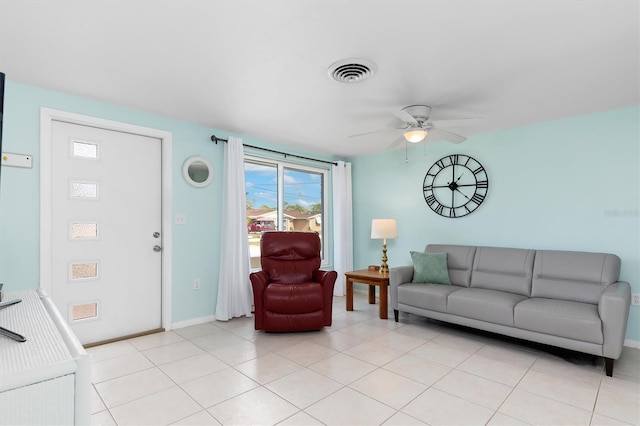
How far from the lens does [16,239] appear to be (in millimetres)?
2705

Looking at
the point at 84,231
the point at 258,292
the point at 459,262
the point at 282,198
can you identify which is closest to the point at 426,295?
the point at 459,262

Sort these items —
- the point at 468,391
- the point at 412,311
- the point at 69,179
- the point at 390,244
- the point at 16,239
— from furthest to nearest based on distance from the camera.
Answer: the point at 390,244 < the point at 412,311 < the point at 69,179 < the point at 16,239 < the point at 468,391

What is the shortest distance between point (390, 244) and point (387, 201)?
0.67 m

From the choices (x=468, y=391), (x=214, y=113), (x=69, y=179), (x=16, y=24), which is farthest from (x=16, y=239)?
(x=468, y=391)

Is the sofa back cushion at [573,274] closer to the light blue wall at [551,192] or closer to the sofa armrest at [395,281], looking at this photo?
the light blue wall at [551,192]

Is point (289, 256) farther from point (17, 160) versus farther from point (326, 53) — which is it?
point (17, 160)

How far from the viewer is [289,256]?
157 inches

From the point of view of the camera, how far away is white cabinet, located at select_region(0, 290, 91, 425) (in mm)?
583

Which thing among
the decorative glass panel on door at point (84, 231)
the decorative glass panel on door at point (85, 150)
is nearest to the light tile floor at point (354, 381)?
the decorative glass panel on door at point (84, 231)

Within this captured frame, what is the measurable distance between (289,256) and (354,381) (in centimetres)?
183

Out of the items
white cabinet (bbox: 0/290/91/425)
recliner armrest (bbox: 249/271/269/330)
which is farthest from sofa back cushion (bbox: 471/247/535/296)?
white cabinet (bbox: 0/290/91/425)

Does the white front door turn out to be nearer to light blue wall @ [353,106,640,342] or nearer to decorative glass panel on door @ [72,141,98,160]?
decorative glass panel on door @ [72,141,98,160]

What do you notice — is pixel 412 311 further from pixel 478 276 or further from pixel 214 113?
pixel 214 113

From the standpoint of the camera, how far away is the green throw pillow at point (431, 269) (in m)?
3.88
